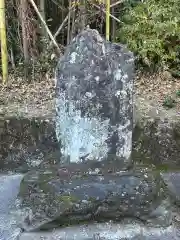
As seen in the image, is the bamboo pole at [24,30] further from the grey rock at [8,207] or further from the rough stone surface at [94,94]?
the rough stone surface at [94,94]

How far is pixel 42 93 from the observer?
6.02 metres

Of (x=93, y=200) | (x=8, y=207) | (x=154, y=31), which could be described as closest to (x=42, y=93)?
(x=154, y=31)

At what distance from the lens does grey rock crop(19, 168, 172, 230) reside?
3.26 m

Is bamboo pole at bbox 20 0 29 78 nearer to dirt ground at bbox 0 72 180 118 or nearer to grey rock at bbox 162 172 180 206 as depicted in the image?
dirt ground at bbox 0 72 180 118

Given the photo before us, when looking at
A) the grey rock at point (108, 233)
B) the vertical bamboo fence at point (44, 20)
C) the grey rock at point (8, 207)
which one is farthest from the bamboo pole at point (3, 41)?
the grey rock at point (108, 233)

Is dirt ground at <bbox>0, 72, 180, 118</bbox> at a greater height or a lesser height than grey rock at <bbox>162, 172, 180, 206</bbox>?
greater

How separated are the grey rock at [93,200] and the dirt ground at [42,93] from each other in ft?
6.77

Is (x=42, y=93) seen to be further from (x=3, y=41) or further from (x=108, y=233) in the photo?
(x=108, y=233)

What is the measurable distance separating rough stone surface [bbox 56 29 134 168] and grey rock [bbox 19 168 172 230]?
294 mm

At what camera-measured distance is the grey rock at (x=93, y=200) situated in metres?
3.26

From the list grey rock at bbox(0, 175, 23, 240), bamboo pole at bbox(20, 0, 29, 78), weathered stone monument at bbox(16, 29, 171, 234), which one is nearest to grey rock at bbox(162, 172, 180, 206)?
weathered stone monument at bbox(16, 29, 171, 234)

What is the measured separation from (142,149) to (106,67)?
1.82m

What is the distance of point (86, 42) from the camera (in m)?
3.26

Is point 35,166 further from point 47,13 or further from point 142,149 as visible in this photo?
point 47,13
